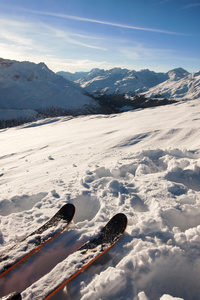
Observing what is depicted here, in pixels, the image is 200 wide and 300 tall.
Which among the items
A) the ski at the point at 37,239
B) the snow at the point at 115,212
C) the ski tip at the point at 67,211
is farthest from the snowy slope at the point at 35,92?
the ski at the point at 37,239

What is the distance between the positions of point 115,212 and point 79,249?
104 cm

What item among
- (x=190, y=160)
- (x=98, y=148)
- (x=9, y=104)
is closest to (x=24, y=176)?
(x=98, y=148)

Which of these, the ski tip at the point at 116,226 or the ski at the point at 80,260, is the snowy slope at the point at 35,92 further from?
the ski at the point at 80,260

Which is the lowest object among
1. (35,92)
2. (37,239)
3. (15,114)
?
(37,239)

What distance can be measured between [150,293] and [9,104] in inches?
6233

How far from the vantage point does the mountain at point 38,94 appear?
464 feet

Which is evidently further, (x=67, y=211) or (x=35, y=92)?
(x=35, y=92)

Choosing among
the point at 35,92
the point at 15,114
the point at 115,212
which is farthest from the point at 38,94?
the point at 115,212

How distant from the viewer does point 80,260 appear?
8.63ft

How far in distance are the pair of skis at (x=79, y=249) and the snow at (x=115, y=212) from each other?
0.08m

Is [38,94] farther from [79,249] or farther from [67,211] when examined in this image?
[79,249]

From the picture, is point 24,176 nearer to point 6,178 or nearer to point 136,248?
point 6,178

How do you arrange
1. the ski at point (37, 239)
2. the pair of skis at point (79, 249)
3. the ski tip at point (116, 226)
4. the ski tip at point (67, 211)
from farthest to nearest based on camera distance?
the ski tip at point (67, 211) → the ski tip at point (116, 226) → the ski at point (37, 239) → the pair of skis at point (79, 249)

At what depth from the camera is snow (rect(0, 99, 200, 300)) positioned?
2.30m
